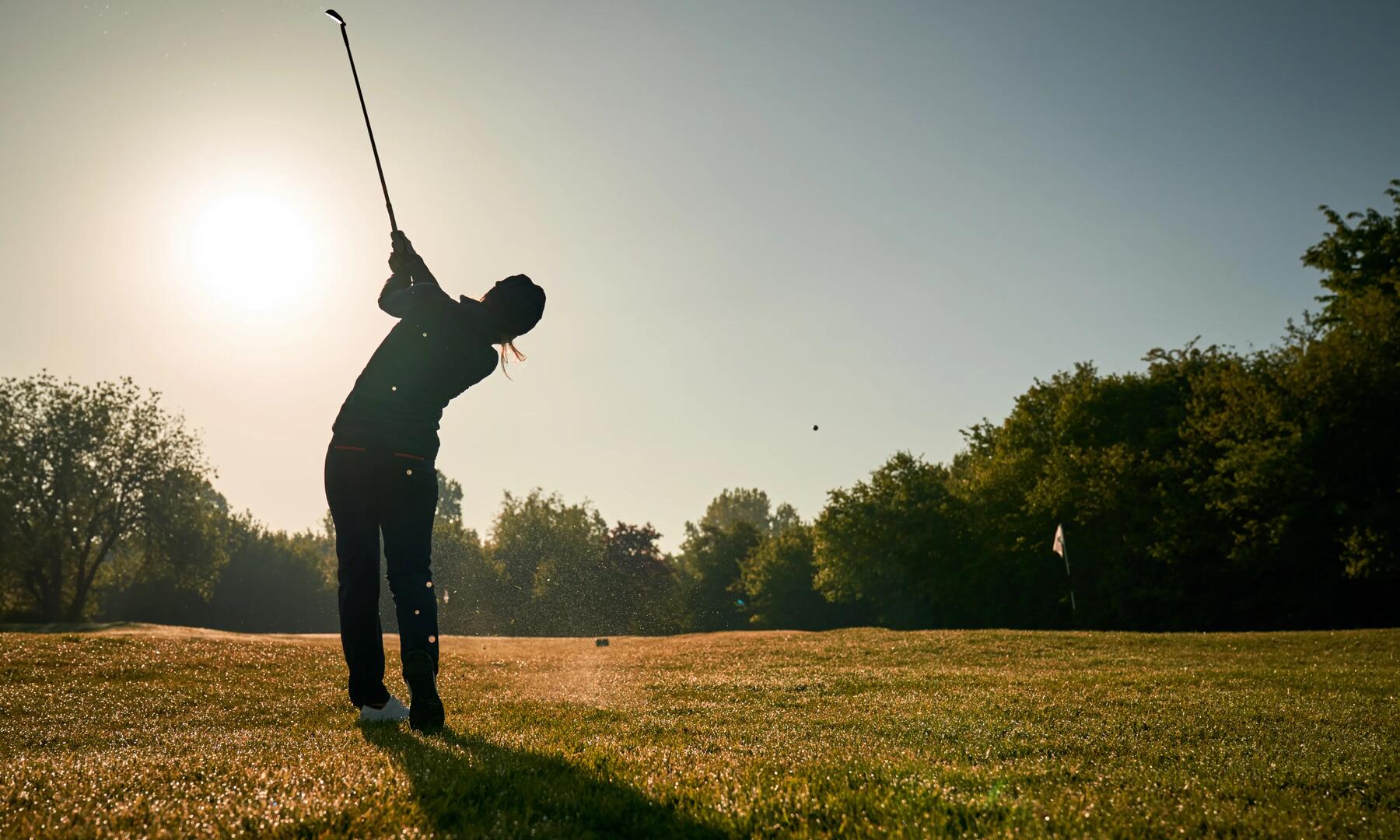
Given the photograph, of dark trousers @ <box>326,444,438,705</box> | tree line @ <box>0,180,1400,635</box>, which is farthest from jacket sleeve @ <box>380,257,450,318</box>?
tree line @ <box>0,180,1400,635</box>

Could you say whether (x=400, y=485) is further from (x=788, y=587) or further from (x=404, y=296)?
(x=788, y=587)

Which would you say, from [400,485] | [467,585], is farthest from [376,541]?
[467,585]

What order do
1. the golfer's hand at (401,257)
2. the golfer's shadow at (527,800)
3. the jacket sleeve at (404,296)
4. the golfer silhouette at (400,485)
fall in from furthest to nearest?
the golfer's hand at (401,257) < the jacket sleeve at (404,296) < the golfer silhouette at (400,485) < the golfer's shadow at (527,800)

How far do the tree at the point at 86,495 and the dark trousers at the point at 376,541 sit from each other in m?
61.1

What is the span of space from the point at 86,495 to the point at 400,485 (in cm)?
6226

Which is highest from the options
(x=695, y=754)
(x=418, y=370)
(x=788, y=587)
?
(x=418, y=370)

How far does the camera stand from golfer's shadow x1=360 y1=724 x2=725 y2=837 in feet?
10.7

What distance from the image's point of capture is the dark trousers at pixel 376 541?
19.0ft

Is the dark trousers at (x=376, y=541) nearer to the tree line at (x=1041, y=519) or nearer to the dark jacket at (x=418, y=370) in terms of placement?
the dark jacket at (x=418, y=370)

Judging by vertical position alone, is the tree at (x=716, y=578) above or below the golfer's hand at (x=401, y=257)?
below

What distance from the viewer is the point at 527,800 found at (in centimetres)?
363

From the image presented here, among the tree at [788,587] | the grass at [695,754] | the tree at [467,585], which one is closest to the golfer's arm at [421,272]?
the grass at [695,754]

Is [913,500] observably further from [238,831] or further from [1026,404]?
[238,831]

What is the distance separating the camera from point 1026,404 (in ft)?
206
